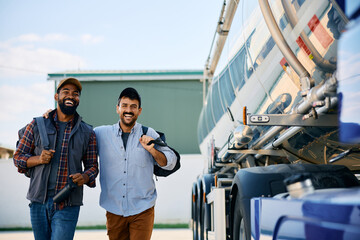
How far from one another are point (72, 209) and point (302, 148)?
5.98 ft

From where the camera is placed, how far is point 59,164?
3.79 m

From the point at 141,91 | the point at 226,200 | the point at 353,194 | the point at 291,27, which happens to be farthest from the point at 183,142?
the point at 353,194

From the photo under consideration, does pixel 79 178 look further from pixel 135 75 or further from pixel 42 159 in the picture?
pixel 135 75

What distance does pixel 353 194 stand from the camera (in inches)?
57.6

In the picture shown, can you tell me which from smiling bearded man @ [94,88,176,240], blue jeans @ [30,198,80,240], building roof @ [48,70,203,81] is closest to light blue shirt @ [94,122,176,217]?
smiling bearded man @ [94,88,176,240]

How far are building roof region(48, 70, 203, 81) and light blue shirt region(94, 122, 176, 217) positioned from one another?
16.0m

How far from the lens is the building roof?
2012 cm

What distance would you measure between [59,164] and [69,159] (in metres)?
0.08

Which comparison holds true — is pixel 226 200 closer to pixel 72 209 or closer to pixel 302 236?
pixel 72 209

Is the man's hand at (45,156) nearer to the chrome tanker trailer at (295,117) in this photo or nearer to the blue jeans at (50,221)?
the blue jeans at (50,221)

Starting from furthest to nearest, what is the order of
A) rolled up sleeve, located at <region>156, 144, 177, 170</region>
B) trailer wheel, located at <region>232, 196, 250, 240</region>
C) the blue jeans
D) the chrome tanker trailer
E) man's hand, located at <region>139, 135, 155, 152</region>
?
1. rolled up sleeve, located at <region>156, 144, 177, 170</region>
2. man's hand, located at <region>139, 135, 155, 152</region>
3. the blue jeans
4. trailer wheel, located at <region>232, 196, 250, 240</region>
5. the chrome tanker trailer

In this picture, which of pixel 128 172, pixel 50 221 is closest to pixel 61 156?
pixel 50 221

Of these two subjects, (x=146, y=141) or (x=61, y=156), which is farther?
(x=146, y=141)

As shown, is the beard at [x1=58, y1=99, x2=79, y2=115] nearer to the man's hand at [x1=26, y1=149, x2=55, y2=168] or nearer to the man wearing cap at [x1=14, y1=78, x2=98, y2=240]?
the man wearing cap at [x1=14, y1=78, x2=98, y2=240]
